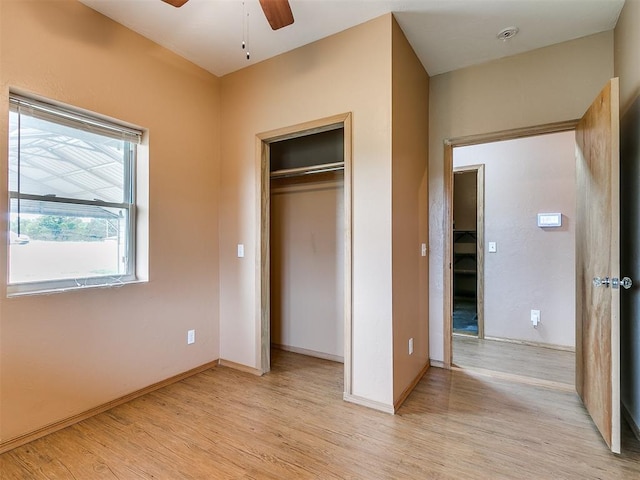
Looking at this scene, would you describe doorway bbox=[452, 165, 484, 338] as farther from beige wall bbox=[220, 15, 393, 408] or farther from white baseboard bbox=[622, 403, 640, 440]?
beige wall bbox=[220, 15, 393, 408]

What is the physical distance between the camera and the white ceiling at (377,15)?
2.20m

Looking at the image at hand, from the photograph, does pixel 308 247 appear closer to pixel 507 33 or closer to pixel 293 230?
pixel 293 230

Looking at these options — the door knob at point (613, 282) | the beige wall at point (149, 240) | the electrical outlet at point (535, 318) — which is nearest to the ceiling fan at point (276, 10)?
the beige wall at point (149, 240)

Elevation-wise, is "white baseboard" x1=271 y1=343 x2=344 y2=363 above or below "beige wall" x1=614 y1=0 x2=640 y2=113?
below

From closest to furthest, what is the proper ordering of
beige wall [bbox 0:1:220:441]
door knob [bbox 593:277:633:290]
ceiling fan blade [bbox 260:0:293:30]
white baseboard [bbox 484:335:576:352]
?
ceiling fan blade [bbox 260:0:293:30], door knob [bbox 593:277:633:290], beige wall [bbox 0:1:220:441], white baseboard [bbox 484:335:576:352]

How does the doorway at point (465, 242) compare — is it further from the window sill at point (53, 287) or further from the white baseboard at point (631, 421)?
the window sill at point (53, 287)

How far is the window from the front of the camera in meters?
1.98

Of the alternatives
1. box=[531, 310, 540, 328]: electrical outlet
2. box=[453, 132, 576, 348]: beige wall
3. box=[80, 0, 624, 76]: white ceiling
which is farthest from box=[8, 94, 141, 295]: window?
box=[531, 310, 540, 328]: electrical outlet

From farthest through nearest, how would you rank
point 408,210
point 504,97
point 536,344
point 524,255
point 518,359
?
point 524,255, point 536,344, point 518,359, point 504,97, point 408,210

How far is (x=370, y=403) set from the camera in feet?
7.63

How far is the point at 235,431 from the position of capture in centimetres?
204

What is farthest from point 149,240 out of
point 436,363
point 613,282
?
point 613,282

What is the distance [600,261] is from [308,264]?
241cm

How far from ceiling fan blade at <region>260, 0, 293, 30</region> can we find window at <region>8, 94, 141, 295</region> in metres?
1.49
